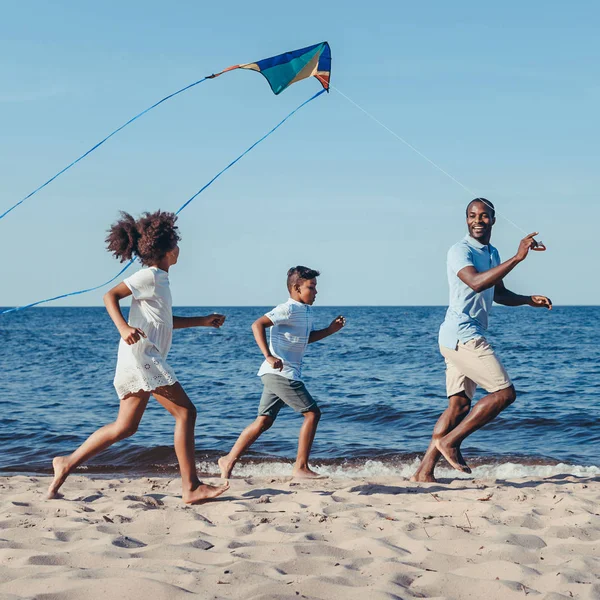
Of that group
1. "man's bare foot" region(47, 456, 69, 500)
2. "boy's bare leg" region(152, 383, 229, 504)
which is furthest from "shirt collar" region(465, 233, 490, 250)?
"man's bare foot" region(47, 456, 69, 500)

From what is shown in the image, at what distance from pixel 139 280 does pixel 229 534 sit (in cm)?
157

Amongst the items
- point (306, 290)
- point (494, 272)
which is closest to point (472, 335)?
point (494, 272)

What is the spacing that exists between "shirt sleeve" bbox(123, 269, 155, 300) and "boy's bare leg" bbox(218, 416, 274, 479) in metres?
1.69

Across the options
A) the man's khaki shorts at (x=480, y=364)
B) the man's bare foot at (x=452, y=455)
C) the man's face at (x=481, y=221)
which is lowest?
the man's bare foot at (x=452, y=455)

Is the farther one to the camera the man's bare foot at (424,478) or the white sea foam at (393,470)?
the white sea foam at (393,470)

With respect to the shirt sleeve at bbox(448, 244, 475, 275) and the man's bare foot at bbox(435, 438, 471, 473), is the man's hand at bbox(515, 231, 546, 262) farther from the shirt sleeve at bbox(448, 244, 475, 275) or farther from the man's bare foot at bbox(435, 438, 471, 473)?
the man's bare foot at bbox(435, 438, 471, 473)

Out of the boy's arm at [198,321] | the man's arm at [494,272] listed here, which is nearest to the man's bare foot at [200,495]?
the boy's arm at [198,321]

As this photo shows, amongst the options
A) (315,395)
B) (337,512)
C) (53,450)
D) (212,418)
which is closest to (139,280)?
(337,512)

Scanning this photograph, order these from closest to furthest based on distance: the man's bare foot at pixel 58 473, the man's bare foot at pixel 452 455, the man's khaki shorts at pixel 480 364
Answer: the man's bare foot at pixel 58 473, the man's khaki shorts at pixel 480 364, the man's bare foot at pixel 452 455

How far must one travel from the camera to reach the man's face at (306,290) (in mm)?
6129

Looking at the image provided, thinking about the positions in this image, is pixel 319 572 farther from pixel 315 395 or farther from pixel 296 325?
pixel 315 395

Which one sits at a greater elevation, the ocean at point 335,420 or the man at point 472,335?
the man at point 472,335

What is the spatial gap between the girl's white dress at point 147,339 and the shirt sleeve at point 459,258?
1.94 metres

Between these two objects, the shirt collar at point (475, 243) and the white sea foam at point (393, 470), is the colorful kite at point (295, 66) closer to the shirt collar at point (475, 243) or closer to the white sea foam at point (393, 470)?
the shirt collar at point (475, 243)
